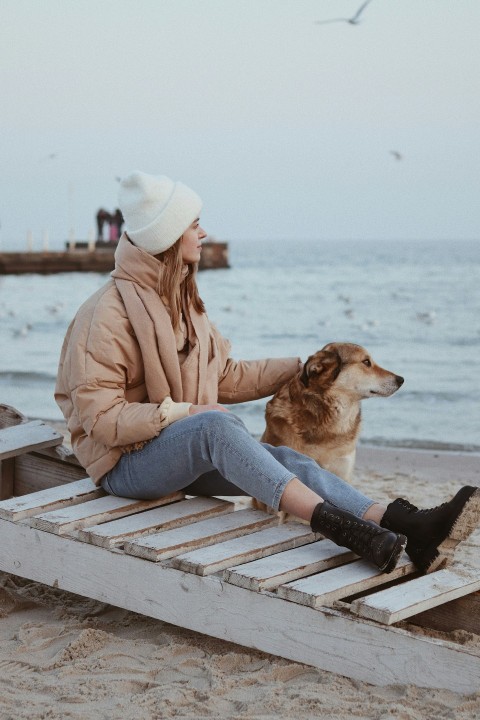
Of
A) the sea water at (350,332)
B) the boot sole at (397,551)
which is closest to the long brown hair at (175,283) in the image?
the boot sole at (397,551)

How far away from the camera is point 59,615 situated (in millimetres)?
3633

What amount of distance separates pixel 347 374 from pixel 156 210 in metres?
1.34

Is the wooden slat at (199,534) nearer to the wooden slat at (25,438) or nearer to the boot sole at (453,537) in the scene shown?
the boot sole at (453,537)

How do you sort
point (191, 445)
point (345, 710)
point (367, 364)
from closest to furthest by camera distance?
point (345, 710)
point (191, 445)
point (367, 364)

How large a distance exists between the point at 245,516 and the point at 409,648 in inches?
42.9

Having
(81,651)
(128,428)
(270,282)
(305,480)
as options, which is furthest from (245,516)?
(270,282)

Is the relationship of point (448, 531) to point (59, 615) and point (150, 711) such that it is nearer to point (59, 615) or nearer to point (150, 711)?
point (150, 711)

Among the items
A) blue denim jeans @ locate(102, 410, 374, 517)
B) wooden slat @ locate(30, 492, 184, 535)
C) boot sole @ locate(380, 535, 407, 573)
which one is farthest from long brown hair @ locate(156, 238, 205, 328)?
boot sole @ locate(380, 535, 407, 573)

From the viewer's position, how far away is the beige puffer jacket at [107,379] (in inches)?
139

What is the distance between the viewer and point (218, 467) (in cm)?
348

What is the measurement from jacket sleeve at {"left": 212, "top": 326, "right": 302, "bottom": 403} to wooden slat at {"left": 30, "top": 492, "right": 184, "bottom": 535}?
1.97ft

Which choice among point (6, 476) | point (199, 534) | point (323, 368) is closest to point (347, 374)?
point (323, 368)

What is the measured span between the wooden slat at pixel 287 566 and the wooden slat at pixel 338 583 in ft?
0.22

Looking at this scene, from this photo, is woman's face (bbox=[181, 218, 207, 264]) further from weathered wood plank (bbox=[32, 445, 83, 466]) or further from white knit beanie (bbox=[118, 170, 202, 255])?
weathered wood plank (bbox=[32, 445, 83, 466])
